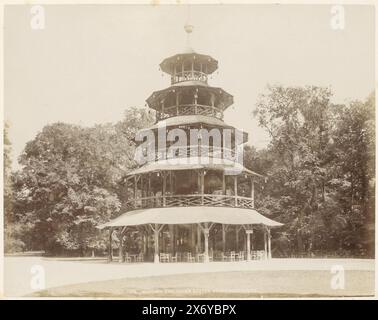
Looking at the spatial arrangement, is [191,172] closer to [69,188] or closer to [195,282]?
[69,188]

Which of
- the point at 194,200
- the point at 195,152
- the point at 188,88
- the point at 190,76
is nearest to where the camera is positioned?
the point at 194,200

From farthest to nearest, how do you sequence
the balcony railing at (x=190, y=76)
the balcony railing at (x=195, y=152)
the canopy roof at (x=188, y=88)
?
the balcony railing at (x=190, y=76)
the canopy roof at (x=188, y=88)
the balcony railing at (x=195, y=152)

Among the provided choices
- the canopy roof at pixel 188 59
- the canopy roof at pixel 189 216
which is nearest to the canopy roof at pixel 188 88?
the canopy roof at pixel 188 59

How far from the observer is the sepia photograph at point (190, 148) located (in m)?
20.1

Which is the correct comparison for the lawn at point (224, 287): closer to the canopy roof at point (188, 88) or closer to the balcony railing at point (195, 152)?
the balcony railing at point (195, 152)

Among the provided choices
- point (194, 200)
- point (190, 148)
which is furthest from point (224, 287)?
point (190, 148)

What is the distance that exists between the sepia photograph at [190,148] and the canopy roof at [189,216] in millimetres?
107

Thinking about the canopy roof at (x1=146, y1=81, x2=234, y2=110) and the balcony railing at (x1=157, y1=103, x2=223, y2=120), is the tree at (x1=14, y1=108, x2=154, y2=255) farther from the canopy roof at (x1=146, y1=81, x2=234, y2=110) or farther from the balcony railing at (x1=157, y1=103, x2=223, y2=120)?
the balcony railing at (x1=157, y1=103, x2=223, y2=120)

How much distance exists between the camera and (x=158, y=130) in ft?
98.6

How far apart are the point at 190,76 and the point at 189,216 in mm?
8319

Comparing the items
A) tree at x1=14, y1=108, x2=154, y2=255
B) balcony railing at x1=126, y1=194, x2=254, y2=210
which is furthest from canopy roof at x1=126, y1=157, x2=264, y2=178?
tree at x1=14, y1=108, x2=154, y2=255

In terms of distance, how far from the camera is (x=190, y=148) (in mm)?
29094

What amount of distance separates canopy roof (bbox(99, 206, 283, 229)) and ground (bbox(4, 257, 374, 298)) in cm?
→ 332

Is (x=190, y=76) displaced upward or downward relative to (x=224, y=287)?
upward
